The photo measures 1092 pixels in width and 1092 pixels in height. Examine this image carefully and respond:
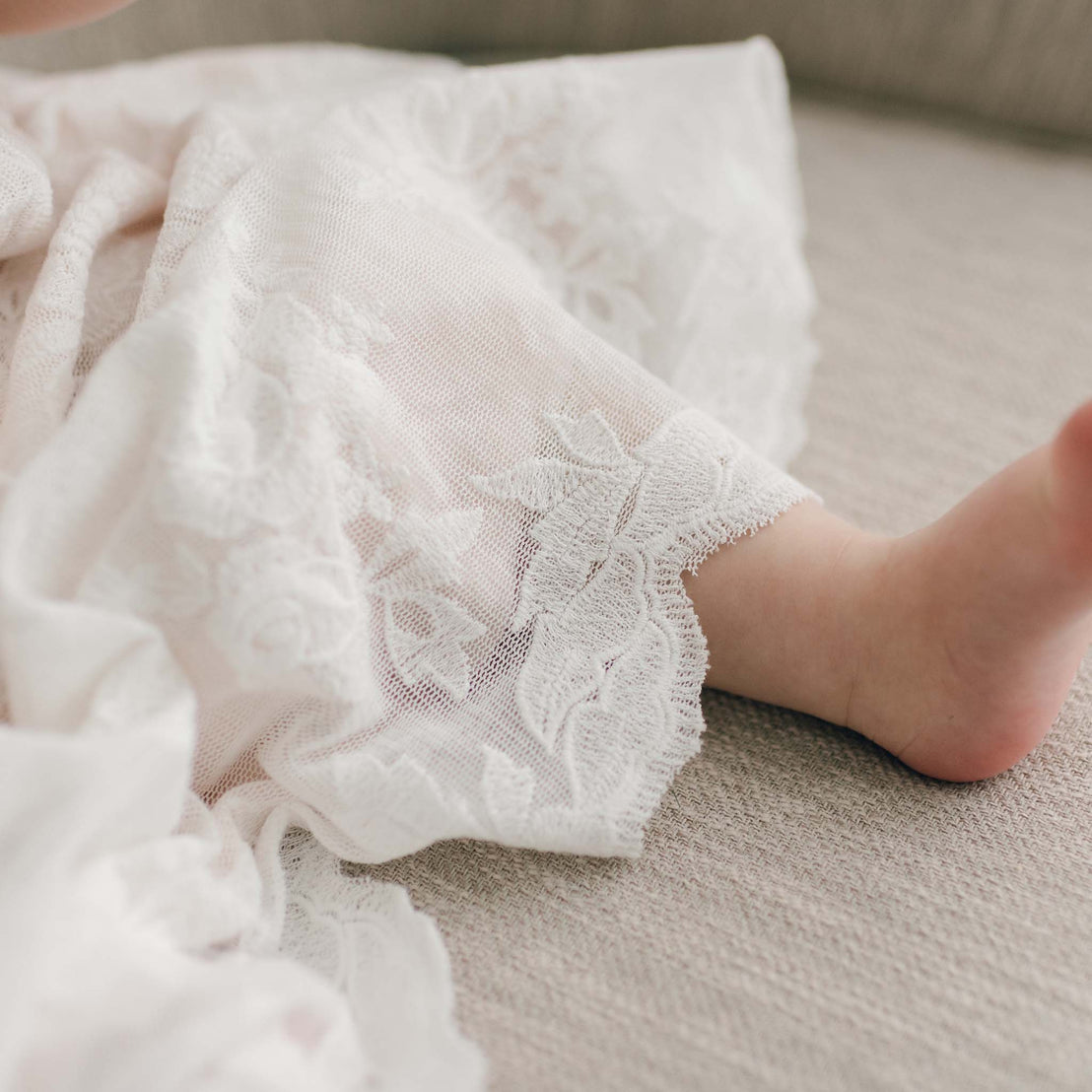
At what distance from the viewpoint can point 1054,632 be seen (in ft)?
1.55

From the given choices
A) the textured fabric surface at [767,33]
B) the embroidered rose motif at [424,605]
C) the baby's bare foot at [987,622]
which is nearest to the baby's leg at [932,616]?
the baby's bare foot at [987,622]

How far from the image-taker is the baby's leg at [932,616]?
1.49 feet

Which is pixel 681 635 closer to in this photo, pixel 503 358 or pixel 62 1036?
pixel 503 358

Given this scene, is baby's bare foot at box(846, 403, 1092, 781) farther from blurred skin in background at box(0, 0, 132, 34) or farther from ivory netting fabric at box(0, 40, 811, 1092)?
blurred skin in background at box(0, 0, 132, 34)

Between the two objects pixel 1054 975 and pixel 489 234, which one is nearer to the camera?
pixel 1054 975

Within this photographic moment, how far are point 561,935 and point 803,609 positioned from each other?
0.19 metres

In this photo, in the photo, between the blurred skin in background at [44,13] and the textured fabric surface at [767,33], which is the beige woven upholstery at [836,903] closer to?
the textured fabric surface at [767,33]

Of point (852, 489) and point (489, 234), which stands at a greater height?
point (489, 234)

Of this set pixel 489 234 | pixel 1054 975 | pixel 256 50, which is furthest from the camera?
pixel 256 50

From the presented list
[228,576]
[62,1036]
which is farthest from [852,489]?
[62,1036]

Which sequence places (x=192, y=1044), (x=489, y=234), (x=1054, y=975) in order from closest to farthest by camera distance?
(x=192, y=1044)
(x=1054, y=975)
(x=489, y=234)

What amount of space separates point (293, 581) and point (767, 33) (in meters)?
0.86

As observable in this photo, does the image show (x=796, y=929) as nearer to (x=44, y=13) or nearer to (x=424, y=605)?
(x=424, y=605)

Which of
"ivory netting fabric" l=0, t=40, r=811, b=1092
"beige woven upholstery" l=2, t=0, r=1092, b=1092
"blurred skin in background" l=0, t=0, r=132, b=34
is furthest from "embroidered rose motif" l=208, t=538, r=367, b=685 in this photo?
"blurred skin in background" l=0, t=0, r=132, b=34
